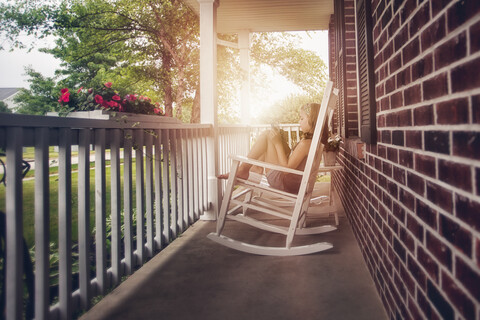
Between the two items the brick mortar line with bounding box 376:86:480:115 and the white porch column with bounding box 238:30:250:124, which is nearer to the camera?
the brick mortar line with bounding box 376:86:480:115

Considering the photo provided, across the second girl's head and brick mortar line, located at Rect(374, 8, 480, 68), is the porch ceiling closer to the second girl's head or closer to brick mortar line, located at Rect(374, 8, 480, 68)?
the second girl's head

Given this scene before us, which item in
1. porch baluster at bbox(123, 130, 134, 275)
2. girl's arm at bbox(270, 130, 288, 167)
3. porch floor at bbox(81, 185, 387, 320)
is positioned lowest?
porch floor at bbox(81, 185, 387, 320)

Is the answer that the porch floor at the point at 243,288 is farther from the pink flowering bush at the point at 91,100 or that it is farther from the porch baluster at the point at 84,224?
the pink flowering bush at the point at 91,100

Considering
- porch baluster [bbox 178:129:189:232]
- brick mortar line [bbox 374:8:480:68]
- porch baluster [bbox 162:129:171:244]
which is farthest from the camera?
porch baluster [bbox 178:129:189:232]

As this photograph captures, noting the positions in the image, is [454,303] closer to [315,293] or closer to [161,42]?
[315,293]

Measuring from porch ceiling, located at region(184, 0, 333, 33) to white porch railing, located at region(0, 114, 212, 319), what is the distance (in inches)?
115

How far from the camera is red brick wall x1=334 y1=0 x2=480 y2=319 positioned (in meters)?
0.77

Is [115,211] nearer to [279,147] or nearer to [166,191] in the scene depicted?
[166,191]

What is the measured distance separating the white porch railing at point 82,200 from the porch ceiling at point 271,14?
2.92 meters

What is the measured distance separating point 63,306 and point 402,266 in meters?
1.33

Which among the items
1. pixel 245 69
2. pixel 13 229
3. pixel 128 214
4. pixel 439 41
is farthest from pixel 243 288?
pixel 245 69

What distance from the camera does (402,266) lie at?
1364 mm

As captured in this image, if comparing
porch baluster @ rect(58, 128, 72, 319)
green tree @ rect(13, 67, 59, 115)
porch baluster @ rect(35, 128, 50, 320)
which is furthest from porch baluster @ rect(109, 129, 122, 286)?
green tree @ rect(13, 67, 59, 115)

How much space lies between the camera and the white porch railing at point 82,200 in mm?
1210
